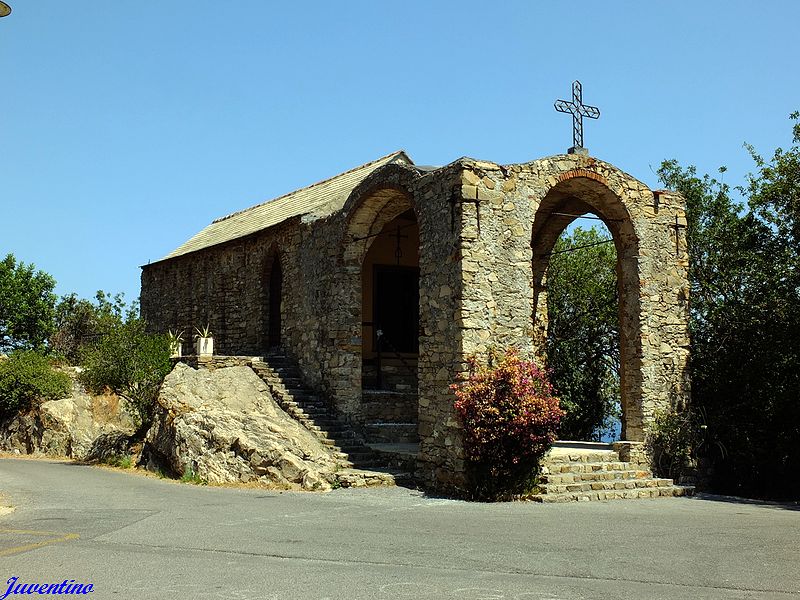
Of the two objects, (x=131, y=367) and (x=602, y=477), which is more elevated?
(x=131, y=367)

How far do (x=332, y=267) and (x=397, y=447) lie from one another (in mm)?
4161

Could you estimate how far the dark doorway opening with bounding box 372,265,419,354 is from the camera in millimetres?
19203

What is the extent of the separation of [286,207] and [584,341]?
8979 millimetres

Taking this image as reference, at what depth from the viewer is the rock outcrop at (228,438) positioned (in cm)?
1344

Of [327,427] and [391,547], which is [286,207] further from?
[391,547]

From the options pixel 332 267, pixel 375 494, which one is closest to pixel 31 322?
pixel 332 267

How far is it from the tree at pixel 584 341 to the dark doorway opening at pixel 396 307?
142 inches

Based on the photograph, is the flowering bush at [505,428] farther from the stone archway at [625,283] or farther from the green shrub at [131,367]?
the green shrub at [131,367]

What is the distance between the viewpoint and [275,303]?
20.1m

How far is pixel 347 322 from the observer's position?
16.3m

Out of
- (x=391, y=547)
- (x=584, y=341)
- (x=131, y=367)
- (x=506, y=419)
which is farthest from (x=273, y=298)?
(x=391, y=547)

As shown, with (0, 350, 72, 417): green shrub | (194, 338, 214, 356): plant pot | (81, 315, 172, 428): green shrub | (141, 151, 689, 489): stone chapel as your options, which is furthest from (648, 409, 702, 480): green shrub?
(0, 350, 72, 417): green shrub

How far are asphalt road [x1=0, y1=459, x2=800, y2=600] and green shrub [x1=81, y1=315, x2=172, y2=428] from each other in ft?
16.4

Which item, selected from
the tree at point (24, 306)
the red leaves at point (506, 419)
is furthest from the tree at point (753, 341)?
the tree at point (24, 306)
